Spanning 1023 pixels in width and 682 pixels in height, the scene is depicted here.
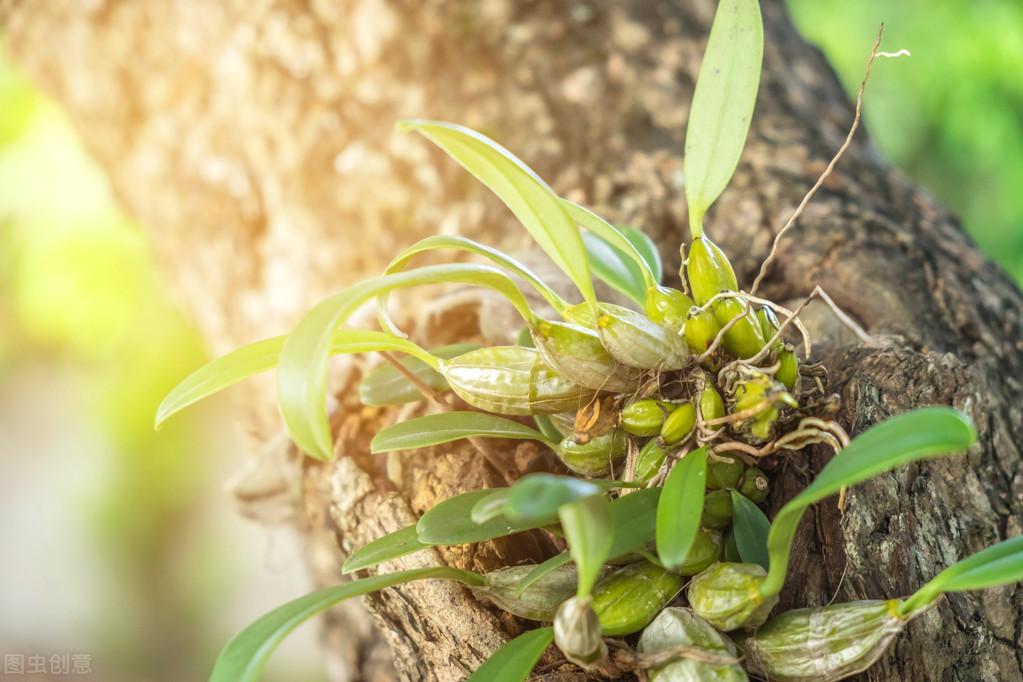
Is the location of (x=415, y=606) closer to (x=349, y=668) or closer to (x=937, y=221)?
(x=349, y=668)

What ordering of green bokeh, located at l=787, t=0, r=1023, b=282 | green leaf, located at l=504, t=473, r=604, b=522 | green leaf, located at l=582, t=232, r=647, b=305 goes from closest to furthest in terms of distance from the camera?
green leaf, located at l=504, t=473, r=604, b=522, green leaf, located at l=582, t=232, r=647, b=305, green bokeh, located at l=787, t=0, r=1023, b=282

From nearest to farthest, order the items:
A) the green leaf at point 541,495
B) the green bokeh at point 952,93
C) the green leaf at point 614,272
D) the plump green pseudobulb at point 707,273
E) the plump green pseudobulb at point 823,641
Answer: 1. the green leaf at point 541,495
2. the plump green pseudobulb at point 823,641
3. the plump green pseudobulb at point 707,273
4. the green leaf at point 614,272
5. the green bokeh at point 952,93

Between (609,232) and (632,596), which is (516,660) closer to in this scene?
(632,596)

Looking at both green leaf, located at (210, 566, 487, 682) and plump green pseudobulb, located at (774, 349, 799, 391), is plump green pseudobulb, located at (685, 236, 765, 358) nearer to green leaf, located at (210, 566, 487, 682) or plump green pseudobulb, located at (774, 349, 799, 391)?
plump green pseudobulb, located at (774, 349, 799, 391)

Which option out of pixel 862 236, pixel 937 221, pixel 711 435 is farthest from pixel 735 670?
pixel 937 221

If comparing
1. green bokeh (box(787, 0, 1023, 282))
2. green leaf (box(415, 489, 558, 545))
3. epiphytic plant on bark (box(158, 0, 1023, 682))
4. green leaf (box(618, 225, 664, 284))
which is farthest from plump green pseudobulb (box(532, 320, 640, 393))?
green bokeh (box(787, 0, 1023, 282))

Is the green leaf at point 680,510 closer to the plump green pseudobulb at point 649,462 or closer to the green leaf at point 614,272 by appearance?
the plump green pseudobulb at point 649,462

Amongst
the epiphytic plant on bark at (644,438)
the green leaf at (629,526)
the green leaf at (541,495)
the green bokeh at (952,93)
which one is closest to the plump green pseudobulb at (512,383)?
the epiphytic plant on bark at (644,438)

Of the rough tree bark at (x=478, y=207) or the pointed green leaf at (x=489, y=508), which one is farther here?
the rough tree bark at (x=478, y=207)

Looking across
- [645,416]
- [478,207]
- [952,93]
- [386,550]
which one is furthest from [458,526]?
[952,93]
